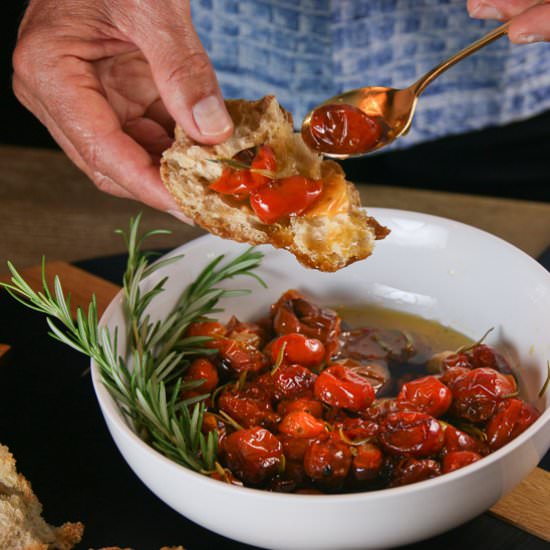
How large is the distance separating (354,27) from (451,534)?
1.64 meters

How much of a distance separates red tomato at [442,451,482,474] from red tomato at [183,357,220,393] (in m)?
0.49

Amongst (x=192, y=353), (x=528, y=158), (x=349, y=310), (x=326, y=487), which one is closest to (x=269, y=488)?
(x=326, y=487)

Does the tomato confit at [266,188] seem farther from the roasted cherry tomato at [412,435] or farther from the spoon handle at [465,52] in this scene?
the roasted cherry tomato at [412,435]

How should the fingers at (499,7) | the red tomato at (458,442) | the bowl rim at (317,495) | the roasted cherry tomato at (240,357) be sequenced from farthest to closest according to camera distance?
the fingers at (499,7) < the roasted cherry tomato at (240,357) < the red tomato at (458,442) < the bowl rim at (317,495)

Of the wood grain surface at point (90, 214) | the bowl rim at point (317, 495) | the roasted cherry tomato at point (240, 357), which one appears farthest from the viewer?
the wood grain surface at point (90, 214)

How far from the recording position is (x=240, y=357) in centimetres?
162

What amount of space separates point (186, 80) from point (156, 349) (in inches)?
21.4

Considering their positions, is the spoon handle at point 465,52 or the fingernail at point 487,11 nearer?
the spoon handle at point 465,52

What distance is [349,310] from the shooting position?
192cm

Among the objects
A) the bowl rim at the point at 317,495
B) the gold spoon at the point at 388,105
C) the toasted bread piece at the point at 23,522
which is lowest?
the toasted bread piece at the point at 23,522

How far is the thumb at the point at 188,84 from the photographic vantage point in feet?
5.06

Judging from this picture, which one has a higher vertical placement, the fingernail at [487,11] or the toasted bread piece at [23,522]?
the fingernail at [487,11]

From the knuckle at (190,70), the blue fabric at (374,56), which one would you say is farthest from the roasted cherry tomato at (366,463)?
the blue fabric at (374,56)

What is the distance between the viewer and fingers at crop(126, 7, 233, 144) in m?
1.54
